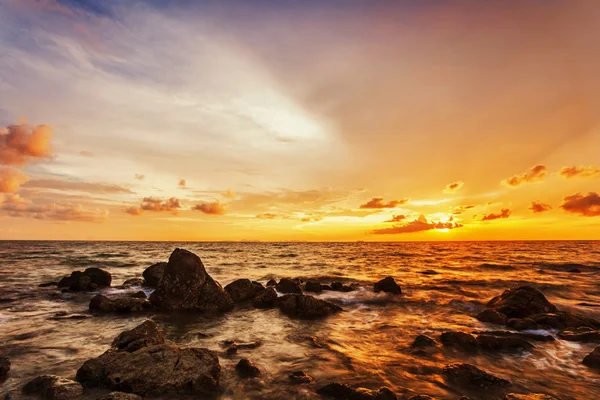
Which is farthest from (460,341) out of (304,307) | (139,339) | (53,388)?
(53,388)

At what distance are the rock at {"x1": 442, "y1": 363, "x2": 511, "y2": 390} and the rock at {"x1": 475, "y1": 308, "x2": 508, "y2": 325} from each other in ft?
24.4

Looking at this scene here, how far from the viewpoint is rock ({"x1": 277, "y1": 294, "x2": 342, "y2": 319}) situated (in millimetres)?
16188

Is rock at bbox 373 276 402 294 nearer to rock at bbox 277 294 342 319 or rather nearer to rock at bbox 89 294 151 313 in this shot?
rock at bbox 277 294 342 319

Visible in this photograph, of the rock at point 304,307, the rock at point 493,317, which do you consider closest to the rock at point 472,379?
the rock at point 493,317

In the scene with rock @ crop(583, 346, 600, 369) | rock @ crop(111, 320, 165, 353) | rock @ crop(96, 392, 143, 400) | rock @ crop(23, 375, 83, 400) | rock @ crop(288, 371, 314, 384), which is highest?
rock @ crop(111, 320, 165, 353)

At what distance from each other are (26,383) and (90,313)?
8.69 meters

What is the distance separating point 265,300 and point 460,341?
999 centimetres

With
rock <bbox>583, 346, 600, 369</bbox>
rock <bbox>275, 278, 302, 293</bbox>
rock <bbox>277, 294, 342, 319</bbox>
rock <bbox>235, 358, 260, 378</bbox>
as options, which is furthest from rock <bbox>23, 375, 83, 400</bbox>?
rock <bbox>275, 278, 302, 293</bbox>

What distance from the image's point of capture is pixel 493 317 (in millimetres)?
15352

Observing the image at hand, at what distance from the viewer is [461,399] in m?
7.32

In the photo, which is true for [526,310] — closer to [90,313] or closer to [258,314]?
[258,314]

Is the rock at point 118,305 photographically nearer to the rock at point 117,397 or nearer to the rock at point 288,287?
the rock at point 288,287

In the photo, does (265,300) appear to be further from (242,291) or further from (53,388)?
(53,388)

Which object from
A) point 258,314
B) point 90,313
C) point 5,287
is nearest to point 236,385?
point 258,314
